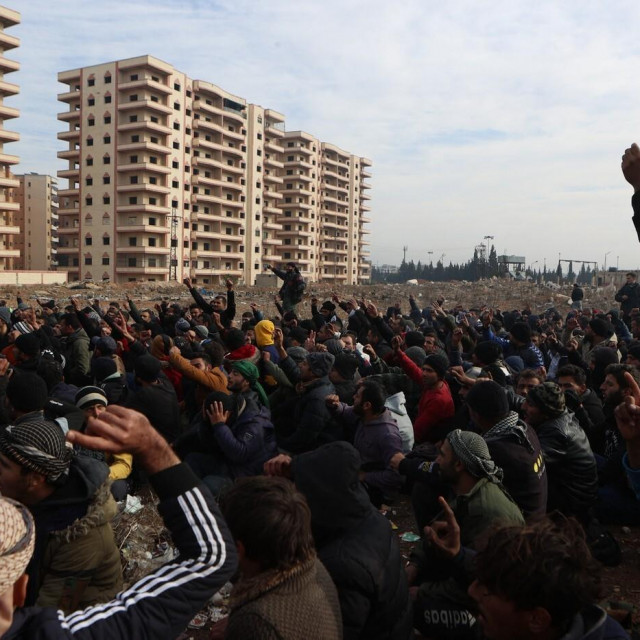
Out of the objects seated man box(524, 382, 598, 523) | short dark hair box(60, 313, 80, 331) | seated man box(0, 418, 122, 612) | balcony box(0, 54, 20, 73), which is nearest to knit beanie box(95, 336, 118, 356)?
short dark hair box(60, 313, 80, 331)

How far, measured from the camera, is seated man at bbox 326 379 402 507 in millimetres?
5062


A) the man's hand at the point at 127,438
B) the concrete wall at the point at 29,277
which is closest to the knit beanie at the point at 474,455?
the man's hand at the point at 127,438

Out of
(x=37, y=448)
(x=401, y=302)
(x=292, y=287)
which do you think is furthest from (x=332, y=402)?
(x=401, y=302)

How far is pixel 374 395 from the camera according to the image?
5031mm

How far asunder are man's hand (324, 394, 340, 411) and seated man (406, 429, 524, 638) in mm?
2139

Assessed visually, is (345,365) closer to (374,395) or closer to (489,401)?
(374,395)

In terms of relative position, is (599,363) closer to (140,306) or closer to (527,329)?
(527,329)

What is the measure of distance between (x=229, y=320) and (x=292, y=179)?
73.5 meters

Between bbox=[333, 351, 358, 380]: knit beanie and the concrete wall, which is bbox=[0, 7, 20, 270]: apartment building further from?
bbox=[333, 351, 358, 380]: knit beanie

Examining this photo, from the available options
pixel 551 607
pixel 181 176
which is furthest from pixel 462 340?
pixel 181 176

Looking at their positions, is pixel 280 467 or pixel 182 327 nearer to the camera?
pixel 280 467

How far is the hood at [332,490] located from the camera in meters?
2.59

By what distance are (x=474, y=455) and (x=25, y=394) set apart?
3385 millimetres

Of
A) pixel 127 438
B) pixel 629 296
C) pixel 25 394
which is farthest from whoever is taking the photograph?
pixel 629 296
